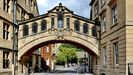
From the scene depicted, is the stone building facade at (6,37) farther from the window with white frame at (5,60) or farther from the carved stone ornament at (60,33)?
the carved stone ornament at (60,33)

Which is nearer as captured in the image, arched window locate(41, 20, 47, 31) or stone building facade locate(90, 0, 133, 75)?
stone building facade locate(90, 0, 133, 75)

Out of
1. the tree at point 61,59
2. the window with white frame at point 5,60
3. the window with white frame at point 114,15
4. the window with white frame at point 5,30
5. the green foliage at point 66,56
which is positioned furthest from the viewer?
the green foliage at point 66,56

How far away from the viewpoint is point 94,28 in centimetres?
2625

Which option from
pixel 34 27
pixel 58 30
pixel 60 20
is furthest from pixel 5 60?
pixel 60 20

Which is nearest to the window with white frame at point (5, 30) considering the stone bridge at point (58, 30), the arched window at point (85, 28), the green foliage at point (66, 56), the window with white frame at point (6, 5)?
the window with white frame at point (6, 5)

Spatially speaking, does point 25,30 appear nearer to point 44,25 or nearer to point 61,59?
point 44,25

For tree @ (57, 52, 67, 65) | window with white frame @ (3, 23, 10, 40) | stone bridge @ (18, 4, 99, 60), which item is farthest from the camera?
tree @ (57, 52, 67, 65)

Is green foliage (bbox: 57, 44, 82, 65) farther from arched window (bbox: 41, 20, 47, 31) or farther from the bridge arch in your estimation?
arched window (bbox: 41, 20, 47, 31)

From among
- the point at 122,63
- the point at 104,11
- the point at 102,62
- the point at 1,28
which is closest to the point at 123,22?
the point at 122,63

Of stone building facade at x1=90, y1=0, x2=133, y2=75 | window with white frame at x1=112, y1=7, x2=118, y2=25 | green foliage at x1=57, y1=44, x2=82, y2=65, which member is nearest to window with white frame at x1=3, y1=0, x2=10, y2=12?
stone building facade at x1=90, y1=0, x2=133, y2=75

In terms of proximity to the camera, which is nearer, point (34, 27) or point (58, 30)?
point (58, 30)

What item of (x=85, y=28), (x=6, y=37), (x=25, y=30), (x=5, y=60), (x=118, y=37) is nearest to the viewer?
(x=118, y=37)

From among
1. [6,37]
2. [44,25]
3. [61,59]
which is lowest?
[61,59]

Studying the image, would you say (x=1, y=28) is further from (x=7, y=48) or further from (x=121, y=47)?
(x=121, y=47)
